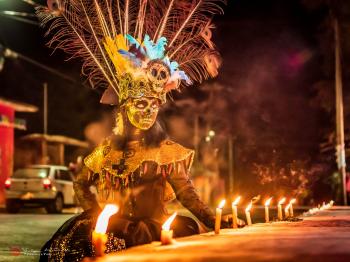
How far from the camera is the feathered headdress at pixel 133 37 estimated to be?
8.30 meters

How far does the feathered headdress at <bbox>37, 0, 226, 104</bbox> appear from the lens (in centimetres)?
830

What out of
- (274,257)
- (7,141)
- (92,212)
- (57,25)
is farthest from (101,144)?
(7,141)

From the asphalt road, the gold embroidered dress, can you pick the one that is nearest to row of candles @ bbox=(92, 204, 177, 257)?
the gold embroidered dress

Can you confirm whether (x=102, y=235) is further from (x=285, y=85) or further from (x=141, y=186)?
(x=285, y=85)

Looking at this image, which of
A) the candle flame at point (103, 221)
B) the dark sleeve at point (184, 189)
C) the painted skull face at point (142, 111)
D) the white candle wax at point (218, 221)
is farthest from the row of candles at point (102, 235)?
the painted skull face at point (142, 111)

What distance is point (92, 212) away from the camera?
25.8ft

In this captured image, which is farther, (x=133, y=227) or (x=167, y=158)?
(x=167, y=158)

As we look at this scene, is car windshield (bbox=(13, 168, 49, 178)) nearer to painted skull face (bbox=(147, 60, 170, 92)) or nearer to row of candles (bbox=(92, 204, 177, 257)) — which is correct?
painted skull face (bbox=(147, 60, 170, 92))

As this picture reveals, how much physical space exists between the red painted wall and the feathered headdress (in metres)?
26.7

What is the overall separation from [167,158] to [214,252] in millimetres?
3703

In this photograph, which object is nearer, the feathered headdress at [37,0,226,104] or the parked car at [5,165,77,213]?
the feathered headdress at [37,0,226,104]

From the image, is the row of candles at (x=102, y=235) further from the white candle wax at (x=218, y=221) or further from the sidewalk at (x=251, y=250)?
the white candle wax at (x=218, y=221)

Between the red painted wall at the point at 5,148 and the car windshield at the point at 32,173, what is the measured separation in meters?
6.49

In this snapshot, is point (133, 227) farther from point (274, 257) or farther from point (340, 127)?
point (340, 127)
